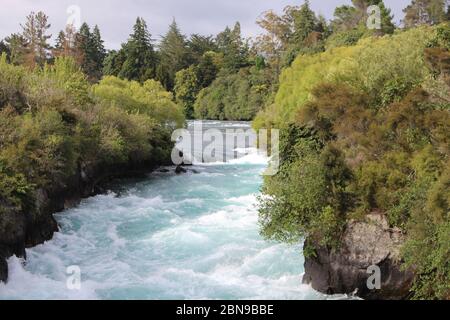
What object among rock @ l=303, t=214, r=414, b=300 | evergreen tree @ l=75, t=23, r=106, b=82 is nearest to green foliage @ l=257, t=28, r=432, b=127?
rock @ l=303, t=214, r=414, b=300

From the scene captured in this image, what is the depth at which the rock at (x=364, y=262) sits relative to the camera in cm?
1339

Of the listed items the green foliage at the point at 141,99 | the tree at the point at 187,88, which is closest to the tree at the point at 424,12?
the green foliage at the point at 141,99

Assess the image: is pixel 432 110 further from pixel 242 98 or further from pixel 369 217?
pixel 242 98

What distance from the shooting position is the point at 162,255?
1877cm

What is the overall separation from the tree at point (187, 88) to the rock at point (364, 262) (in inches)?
2784

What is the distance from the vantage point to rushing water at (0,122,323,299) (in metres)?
15.4

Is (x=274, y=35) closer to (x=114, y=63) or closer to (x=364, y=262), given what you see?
(x=114, y=63)

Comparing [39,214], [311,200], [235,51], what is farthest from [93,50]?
[311,200]

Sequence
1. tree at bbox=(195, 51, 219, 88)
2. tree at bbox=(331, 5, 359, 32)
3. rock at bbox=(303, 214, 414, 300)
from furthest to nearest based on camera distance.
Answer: tree at bbox=(195, 51, 219, 88) < tree at bbox=(331, 5, 359, 32) < rock at bbox=(303, 214, 414, 300)

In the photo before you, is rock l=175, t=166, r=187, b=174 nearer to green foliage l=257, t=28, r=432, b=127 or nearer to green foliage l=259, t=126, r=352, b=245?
green foliage l=257, t=28, r=432, b=127

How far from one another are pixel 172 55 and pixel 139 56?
408 inches

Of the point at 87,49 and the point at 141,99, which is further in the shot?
the point at 87,49

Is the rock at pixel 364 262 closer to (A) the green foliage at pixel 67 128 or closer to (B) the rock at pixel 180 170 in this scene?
(A) the green foliage at pixel 67 128

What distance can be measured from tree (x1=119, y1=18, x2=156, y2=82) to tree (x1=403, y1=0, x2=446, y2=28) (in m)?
39.3
